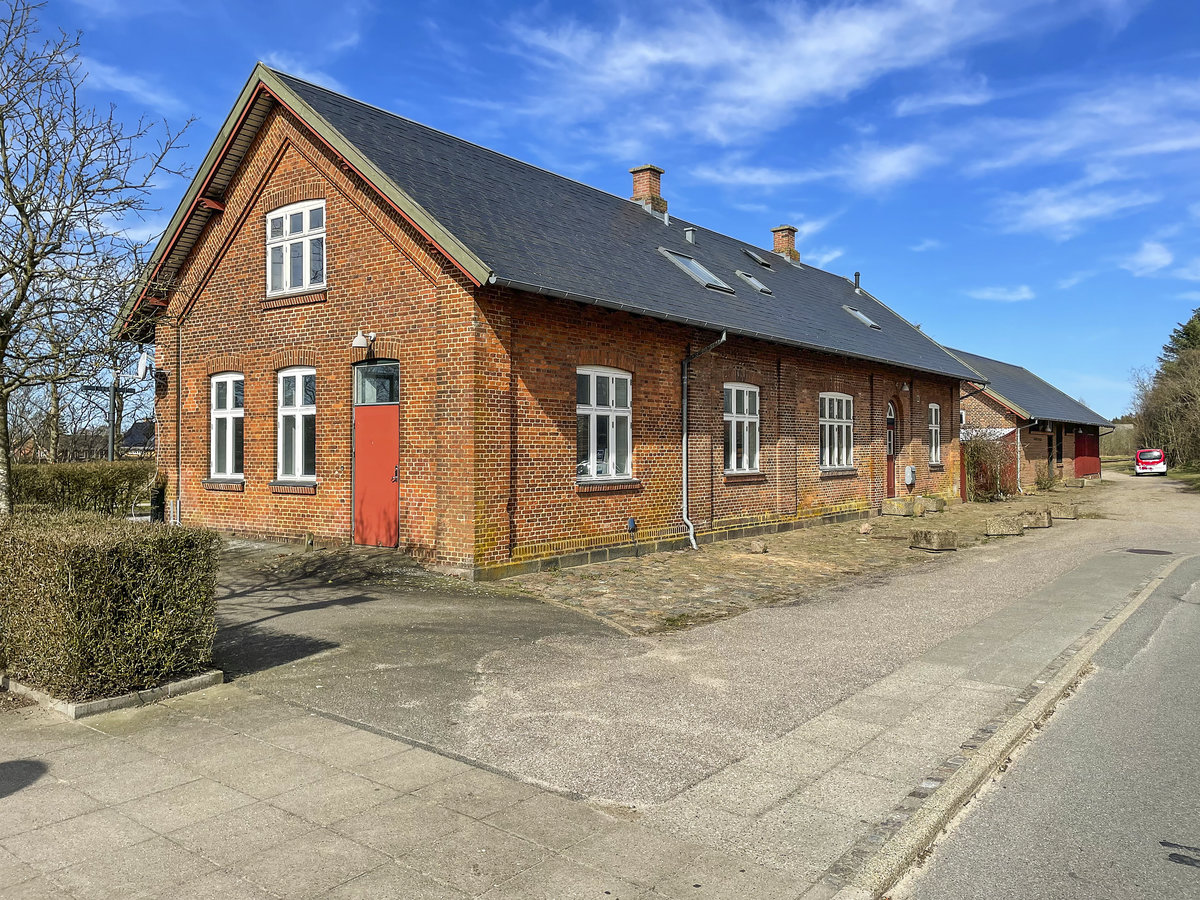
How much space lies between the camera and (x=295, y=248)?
14359 mm

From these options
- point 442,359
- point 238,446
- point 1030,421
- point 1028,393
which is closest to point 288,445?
point 238,446

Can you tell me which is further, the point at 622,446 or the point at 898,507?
the point at 898,507

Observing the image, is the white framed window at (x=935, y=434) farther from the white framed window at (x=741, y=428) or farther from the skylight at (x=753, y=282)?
Answer: the white framed window at (x=741, y=428)

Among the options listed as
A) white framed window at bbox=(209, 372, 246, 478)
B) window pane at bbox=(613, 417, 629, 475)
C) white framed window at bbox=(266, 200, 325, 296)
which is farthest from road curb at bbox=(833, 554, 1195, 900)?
white framed window at bbox=(209, 372, 246, 478)

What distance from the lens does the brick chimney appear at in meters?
21.9

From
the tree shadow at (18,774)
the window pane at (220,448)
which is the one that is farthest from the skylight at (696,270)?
the tree shadow at (18,774)

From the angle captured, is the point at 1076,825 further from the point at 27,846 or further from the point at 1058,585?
the point at 1058,585

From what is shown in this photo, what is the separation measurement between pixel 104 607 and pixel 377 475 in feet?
23.6

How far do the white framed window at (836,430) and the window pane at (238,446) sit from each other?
12.5m

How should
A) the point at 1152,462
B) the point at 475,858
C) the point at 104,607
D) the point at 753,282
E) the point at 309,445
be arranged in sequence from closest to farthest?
1. the point at 475,858
2. the point at 104,607
3. the point at 309,445
4. the point at 753,282
5. the point at 1152,462

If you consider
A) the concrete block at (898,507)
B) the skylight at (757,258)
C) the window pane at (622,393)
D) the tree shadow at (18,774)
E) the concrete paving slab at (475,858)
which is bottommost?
the concrete paving slab at (475,858)

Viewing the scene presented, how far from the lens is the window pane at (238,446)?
1508 centimetres

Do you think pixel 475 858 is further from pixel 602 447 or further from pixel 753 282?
pixel 753 282

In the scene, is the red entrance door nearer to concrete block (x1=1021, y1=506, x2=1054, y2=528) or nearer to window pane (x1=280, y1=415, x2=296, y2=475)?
concrete block (x1=1021, y1=506, x2=1054, y2=528)
